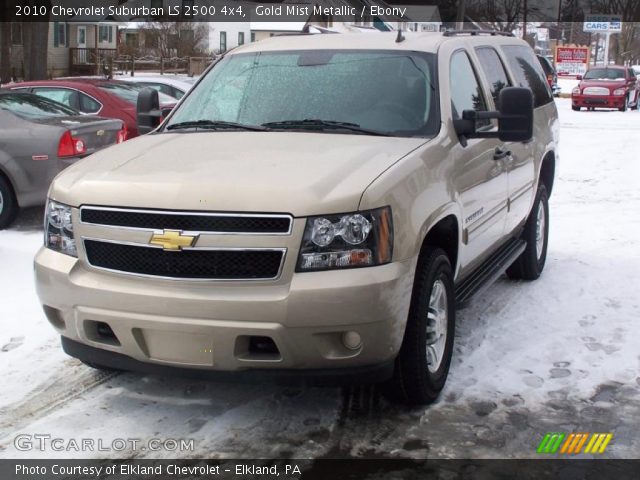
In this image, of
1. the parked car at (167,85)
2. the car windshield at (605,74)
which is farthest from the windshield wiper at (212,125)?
the car windshield at (605,74)

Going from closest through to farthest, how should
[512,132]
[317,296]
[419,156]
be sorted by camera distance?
[317,296] < [419,156] < [512,132]

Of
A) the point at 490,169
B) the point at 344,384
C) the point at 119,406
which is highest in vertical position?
the point at 490,169

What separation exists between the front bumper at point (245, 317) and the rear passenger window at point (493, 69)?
240cm

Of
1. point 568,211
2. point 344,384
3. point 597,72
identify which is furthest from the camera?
point 597,72

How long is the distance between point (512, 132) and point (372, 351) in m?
1.78

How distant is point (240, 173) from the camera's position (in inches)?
153

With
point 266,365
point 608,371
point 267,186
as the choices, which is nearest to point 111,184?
point 267,186

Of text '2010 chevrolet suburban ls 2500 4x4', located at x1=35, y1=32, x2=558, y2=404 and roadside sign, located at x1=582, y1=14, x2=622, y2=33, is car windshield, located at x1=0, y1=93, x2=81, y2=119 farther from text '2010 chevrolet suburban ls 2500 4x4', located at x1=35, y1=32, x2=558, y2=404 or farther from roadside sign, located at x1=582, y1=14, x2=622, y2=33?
roadside sign, located at x1=582, y1=14, x2=622, y2=33

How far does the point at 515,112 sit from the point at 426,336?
1.47 metres

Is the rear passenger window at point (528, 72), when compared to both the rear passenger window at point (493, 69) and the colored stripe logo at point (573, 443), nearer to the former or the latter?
the rear passenger window at point (493, 69)

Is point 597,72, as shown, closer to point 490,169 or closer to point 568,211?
point 568,211

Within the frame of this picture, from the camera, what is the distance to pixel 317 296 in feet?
11.8

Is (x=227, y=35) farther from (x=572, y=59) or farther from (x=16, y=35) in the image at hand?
(x=572, y=59)

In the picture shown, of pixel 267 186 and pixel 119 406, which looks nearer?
pixel 267 186
